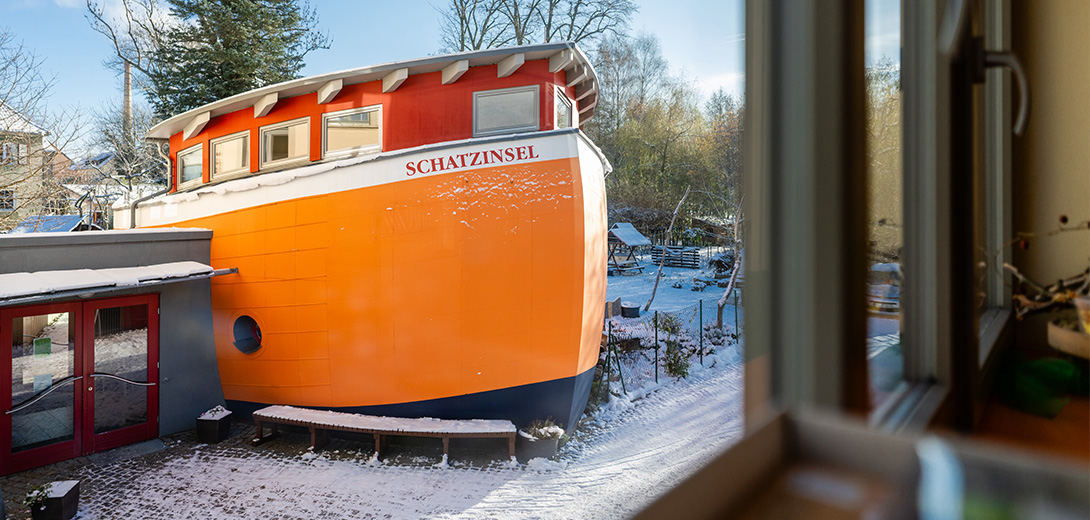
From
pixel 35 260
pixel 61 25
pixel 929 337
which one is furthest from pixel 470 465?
pixel 61 25

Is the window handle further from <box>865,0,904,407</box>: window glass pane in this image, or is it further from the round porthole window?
the round porthole window

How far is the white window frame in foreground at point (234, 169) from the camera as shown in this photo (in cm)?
335

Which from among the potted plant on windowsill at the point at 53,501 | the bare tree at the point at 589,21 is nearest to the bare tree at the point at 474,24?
the bare tree at the point at 589,21

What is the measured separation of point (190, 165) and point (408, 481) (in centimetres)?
305

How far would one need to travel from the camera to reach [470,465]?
3.31 metres

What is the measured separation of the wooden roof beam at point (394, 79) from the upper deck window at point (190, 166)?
6.03 feet

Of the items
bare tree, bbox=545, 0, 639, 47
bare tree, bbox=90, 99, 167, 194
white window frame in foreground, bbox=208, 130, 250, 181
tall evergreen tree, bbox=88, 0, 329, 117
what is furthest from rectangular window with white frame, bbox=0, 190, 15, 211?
bare tree, bbox=545, 0, 639, 47

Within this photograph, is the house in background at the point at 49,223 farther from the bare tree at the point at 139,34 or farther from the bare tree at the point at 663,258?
the bare tree at the point at 663,258

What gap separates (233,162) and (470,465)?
9.07 feet

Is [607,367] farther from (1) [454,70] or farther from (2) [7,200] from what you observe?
(2) [7,200]

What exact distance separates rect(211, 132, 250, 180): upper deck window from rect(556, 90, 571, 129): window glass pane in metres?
2.20

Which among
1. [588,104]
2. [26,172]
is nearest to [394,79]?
[588,104]

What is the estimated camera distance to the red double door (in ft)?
8.30

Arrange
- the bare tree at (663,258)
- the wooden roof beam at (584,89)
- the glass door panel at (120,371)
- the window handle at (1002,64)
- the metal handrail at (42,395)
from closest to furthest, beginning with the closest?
the window handle at (1002,64) < the metal handrail at (42,395) < the glass door panel at (120,371) < the wooden roof beam at (584,89) < the bare tree at (663,258)
